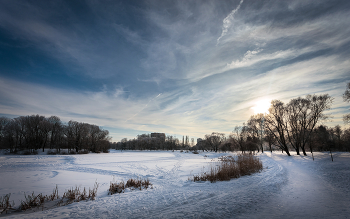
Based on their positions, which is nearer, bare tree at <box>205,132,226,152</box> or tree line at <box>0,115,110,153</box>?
tree line at <box>0,115,110,153</box>

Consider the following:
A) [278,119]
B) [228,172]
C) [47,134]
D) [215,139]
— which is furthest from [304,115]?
[47,134]

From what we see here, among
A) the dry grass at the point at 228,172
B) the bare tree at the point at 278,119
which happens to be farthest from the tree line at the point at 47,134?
the bare tree at the point at 278,119

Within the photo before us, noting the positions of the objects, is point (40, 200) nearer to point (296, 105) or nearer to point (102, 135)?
point (296, 105)

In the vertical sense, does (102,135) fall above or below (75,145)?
above

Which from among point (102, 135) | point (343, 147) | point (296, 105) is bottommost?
point (343, 147)

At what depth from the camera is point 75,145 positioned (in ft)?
160

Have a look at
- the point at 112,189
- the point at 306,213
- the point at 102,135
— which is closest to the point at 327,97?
the point at 306,213

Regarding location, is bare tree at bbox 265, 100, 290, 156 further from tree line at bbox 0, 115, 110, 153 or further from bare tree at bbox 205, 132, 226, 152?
tree line at bbox 0, 115, 110, 153

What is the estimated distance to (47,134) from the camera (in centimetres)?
Result: 4597

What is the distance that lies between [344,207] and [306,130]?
106 ft

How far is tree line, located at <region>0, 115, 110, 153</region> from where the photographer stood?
1497 inches

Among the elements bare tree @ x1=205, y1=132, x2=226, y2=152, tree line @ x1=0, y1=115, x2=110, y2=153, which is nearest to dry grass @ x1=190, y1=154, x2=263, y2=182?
tree line @ x1=0, y1=115, x2=110, y2=153

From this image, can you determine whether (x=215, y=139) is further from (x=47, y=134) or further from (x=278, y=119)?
(x=47, y=134)

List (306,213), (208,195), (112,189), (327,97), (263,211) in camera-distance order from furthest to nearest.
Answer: (327,97)
(112,189)
(208,195)
(263,211)
(306,213)
